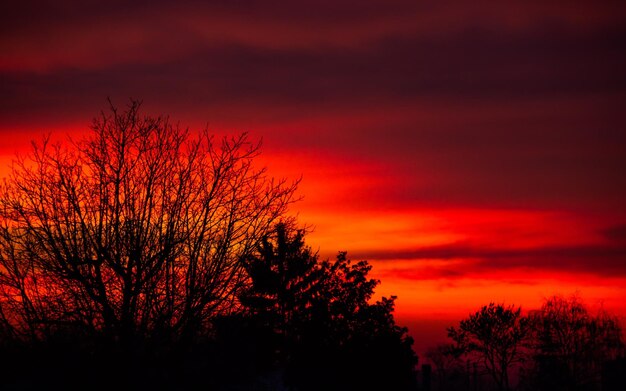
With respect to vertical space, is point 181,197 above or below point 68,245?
above

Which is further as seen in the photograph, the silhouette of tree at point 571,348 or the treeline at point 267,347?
the silhouette of tree at point 571,348

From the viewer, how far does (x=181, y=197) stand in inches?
974

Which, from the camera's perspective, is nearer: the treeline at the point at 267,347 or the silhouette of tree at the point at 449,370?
the treeline at the point at 267,347

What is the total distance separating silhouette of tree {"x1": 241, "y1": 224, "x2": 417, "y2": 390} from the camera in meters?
65.1

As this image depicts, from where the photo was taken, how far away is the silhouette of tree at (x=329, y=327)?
65.1m

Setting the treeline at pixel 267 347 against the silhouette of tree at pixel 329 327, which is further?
the silhouette of tree at pixel 329 327

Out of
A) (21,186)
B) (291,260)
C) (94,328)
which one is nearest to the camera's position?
(94,328)

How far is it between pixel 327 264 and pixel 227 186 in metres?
Answer: 54.0

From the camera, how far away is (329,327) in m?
71.8

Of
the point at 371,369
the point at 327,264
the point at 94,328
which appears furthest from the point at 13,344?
the point at 327,264

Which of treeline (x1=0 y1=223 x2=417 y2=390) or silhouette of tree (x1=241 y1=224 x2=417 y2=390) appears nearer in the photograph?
→ treeline (x1=0 y1=223 x2=417 y2=390)

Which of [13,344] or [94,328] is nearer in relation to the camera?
[94,328]

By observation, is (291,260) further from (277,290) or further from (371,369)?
(371,369)

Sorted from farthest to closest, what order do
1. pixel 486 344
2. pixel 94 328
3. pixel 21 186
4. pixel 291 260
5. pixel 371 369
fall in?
1. pixel 486 344
2. pixel 291 260
3. pixel 371 369
4. pixel 21 186
5. pixel 94 328
